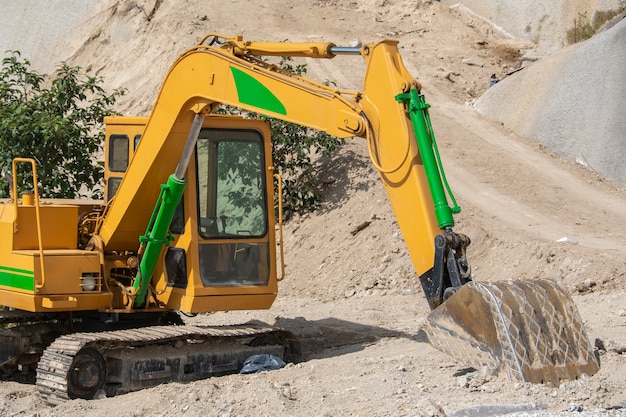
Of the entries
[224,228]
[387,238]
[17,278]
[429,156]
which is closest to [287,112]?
[429,156]

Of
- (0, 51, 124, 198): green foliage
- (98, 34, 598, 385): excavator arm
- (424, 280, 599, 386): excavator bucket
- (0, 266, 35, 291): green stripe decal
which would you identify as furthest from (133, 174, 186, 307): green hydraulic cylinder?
(0, 51, 124, 198): green foliage

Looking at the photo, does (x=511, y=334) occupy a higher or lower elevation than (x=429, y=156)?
lower

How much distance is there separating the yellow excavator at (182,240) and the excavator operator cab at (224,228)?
12 mm

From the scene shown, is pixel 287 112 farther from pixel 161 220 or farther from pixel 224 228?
pixel 161 220

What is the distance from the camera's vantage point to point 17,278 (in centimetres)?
909

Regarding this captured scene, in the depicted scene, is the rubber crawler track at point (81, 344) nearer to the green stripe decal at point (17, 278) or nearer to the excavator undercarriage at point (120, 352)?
the excavator undercarriage at point (120, 352)

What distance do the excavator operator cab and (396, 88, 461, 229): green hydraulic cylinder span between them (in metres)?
2.61

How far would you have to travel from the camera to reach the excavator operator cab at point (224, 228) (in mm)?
8922

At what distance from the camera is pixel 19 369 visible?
32.4ft

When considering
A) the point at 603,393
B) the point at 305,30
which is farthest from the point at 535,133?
the point at 603,393

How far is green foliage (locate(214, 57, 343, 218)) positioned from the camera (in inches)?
669

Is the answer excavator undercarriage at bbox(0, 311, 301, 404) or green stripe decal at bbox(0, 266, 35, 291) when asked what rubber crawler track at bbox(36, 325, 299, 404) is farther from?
green stripe decal at bbox(0, 266, 35, 291)

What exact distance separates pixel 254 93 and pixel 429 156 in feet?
6.57

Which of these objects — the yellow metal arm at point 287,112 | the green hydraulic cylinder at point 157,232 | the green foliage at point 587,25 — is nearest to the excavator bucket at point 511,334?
the yellow metal arm at point 287,112
